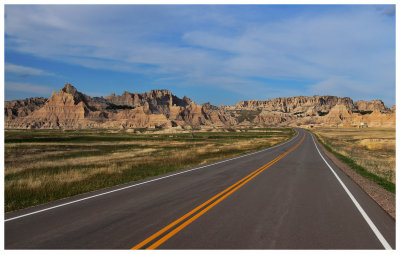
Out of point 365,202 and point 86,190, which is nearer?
point 365,202

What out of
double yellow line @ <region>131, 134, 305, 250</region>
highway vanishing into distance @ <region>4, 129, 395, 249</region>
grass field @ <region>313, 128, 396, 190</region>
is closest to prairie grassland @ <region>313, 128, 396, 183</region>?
grass field @ <region>313, 128, 396, 190</region>

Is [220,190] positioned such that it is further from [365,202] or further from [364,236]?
[364,236]

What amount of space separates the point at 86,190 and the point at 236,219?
6.91m

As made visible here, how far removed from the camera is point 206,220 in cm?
745

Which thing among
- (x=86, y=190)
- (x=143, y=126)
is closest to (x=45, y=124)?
(x=143, y=126)

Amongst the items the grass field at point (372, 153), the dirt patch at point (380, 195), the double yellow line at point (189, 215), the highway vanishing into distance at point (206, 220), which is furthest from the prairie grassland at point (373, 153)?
the double yellow line at point (189, 215)

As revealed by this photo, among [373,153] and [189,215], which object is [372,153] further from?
[189,215]

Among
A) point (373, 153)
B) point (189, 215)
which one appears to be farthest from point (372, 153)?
point (189, 215)

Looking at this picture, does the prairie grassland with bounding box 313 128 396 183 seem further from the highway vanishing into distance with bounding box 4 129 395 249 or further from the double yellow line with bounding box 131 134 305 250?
the double yellow line with bounding box 131 134 305 250

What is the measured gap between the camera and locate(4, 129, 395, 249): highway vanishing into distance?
6043 mm

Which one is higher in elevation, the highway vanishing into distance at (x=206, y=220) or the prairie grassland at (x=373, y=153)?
the highway vanishing into distance at (x=206, y=220)

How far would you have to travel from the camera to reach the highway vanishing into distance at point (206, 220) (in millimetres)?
6043

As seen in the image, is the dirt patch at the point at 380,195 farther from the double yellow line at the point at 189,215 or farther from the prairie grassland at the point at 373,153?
the double yellow line at the point at 189,215

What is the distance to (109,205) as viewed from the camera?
9.00 meters
